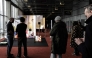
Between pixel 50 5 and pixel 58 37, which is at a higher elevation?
pixel 50 5

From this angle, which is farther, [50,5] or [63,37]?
[50,5]

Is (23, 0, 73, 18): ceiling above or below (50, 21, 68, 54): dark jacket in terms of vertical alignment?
above

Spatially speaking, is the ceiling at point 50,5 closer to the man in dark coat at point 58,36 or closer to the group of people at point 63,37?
the group of people at point 63,37

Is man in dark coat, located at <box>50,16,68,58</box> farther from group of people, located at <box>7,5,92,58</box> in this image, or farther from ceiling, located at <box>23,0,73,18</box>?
ceiling, located at <box>23,0,73,18</box>

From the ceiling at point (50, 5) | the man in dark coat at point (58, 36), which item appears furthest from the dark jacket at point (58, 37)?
the ceiling at point (50, 5)

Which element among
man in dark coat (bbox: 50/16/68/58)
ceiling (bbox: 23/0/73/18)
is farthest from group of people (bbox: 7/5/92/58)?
ceiling (bbox: 23/0/73/18)

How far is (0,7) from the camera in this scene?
15148 millimetres

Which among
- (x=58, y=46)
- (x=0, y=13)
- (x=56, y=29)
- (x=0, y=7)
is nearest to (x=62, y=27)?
(x=56, y=29)

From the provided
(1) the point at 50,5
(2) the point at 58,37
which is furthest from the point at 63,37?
(1) the point at 50,5

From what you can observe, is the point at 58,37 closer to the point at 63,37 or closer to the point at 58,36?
the point at 58,36

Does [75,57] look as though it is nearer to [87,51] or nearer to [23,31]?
[23,31]

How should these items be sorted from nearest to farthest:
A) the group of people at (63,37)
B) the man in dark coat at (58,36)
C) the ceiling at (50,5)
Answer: the group of people at (63,37) < the man in dark coat at (58,36) < the ceiling at (50,5)

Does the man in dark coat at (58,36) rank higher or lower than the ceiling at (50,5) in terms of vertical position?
lower

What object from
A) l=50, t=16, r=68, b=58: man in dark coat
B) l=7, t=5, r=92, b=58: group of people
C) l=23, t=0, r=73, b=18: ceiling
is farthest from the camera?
l=23, t=0, r=73, b=18: ceiling
